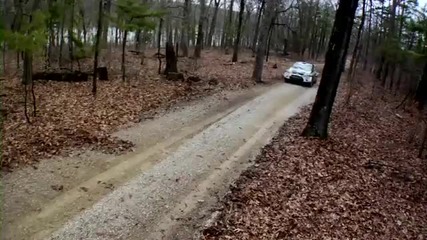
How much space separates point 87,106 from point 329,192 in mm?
9695

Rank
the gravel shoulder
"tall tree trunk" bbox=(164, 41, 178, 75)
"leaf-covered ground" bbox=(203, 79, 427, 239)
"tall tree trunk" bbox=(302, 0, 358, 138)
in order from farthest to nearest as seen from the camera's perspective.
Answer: "tall tree trunk" bbox=(164, 41, 178, 75) < "tall tree trunk" bbox=(302, 0, 358, 138) < "leaf-covered ground" bbox=(203, 79, 427, 239) < the gravel shoulder

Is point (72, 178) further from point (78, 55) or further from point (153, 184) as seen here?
point (78, 55)

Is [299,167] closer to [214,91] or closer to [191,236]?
[191,236]

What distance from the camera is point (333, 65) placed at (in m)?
12.6

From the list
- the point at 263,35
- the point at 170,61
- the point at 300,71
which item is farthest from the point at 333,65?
the point at 300,71

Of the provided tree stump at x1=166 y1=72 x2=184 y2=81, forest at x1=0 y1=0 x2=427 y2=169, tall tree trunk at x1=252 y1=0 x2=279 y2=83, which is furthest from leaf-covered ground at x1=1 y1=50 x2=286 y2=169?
tall tree trunk at x1=252 y1=0 x2=279 y2=83

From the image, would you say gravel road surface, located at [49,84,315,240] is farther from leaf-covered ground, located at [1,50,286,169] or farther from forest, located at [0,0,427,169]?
forest, located at [0,0,427,169]

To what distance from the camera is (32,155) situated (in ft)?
33.1

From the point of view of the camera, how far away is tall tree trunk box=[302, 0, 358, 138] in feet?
40.2

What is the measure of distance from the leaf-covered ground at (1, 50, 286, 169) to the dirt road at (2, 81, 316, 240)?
3.04 ft

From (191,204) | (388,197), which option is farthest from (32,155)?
(388,197)

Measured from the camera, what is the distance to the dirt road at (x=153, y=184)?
280 inches

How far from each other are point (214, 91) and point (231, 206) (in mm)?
12444

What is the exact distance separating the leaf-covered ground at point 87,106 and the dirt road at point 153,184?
927 millimetres
